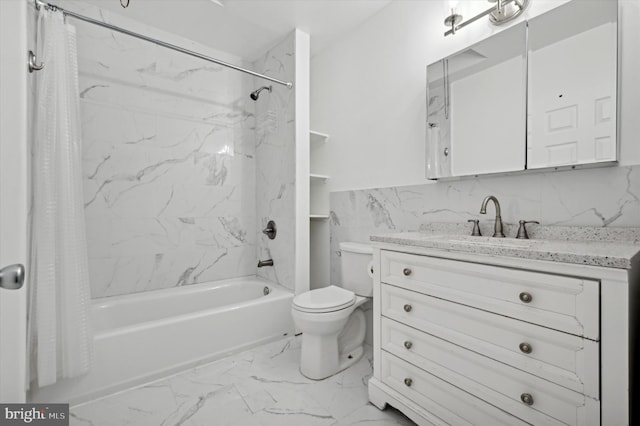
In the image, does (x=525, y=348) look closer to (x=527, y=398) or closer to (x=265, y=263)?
(x=527, y=398)

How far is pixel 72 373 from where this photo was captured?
1.39m

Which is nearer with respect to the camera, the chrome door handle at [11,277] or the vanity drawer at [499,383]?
the chrome door handle at [11,277]

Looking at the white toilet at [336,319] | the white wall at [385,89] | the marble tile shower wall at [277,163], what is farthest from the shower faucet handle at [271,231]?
the white toilet at [336,319]

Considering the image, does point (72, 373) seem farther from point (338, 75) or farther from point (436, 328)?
point (338, 75)

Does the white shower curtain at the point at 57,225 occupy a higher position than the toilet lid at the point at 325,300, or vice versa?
the white shower curtain at the point at 57,225

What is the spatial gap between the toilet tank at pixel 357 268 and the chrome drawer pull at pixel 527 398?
99 cm

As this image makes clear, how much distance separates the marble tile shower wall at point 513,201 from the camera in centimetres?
116

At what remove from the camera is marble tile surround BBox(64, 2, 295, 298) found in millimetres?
2061

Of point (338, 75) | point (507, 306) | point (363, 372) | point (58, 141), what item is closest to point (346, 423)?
point (363, 372)

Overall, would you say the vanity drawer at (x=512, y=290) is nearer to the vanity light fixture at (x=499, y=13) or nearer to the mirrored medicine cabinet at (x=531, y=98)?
the mirrored medicine cabinet at (x=531, y=98)

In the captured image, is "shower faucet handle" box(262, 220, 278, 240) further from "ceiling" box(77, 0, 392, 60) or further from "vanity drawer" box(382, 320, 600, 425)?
"ceiling" box(77, 0, 392, 60)

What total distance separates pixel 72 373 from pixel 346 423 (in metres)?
1.36

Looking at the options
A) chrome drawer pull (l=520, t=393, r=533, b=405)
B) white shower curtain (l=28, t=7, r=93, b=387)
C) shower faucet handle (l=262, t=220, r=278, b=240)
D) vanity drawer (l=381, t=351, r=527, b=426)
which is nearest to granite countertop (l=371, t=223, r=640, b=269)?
chrome drawer pull (l=520, t=393, r=533, b=405)

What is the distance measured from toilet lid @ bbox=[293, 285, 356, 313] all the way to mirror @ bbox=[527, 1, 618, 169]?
4.01 feet
